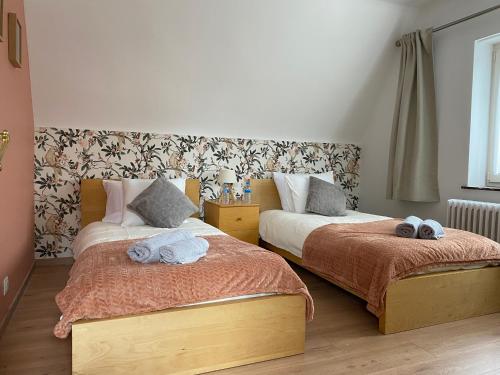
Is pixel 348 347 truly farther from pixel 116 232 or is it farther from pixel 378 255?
pixel 116 232

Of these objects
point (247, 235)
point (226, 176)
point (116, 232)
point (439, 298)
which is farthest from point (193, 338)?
point (226, 176)

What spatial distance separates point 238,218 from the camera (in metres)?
3.67

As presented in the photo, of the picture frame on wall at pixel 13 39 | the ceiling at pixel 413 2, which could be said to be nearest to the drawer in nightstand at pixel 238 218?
the picture frame on wall at pixel 13 39

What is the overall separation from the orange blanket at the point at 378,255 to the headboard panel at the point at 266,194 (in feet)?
4.44

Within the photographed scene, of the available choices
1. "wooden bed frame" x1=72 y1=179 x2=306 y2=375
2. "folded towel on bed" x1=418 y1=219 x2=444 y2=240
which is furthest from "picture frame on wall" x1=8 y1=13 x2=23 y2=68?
"folded towel on bed" x1=418 y1=219 x2=444 y2=240

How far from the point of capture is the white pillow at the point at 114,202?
10.8ft

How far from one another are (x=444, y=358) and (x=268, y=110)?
2941 millimetres

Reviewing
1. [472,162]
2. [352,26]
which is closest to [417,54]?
[352,26]

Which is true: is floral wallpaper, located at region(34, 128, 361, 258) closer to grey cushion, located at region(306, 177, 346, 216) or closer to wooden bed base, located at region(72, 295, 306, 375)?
grey cushion, located at region(306, 177, 346, 216)

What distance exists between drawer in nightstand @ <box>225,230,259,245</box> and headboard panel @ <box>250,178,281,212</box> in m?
0.60

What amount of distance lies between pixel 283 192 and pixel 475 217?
6.15 ft

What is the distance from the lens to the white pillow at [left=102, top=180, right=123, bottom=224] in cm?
330

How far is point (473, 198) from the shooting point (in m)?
3.48

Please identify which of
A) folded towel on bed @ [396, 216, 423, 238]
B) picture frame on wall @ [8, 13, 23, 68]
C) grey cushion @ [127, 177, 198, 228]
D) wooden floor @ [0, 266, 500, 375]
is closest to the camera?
wooden floor @ [0, 266, 500, 375]
